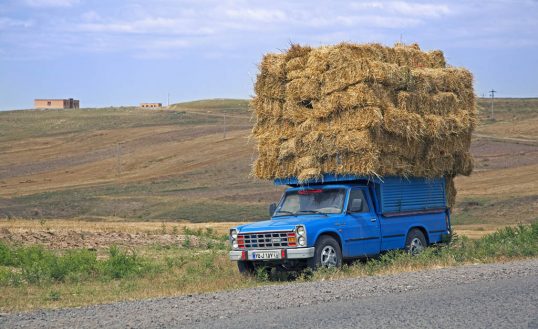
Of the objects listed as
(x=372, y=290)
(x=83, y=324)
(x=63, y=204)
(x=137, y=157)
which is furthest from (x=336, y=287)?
(x=137, y=157)

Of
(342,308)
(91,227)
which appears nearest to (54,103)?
(91,227)

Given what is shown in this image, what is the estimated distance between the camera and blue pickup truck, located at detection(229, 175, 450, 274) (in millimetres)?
16750

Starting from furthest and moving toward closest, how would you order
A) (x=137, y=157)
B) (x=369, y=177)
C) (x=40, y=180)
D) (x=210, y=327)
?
1. (x=137, y=157)
2. (x=40, y=180)
3. (x=369, y=177)
4. (x=210, y=327)

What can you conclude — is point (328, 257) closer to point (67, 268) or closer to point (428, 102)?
point (428, 102)

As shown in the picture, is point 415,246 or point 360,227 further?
point 415,246

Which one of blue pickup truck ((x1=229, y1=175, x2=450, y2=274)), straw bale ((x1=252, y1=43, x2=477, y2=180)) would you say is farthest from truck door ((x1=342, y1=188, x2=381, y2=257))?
straw bale ((x1=252, y1=43, x2=477, y2=180))

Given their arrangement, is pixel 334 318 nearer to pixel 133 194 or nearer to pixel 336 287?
pixel 336 287

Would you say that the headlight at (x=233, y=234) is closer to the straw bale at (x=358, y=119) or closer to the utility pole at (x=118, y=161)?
the straw bale at (x=358, y=119)

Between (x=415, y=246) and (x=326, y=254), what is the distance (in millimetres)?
3292

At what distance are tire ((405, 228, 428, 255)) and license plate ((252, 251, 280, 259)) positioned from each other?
147 inches

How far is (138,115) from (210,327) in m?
110

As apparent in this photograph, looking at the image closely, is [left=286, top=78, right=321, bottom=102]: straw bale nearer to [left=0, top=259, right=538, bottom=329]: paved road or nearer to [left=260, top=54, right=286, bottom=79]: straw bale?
[left=260, top=54, right=286, bottom=79]: straw bale

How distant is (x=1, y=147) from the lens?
90.7 meters

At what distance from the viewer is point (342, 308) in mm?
11461
